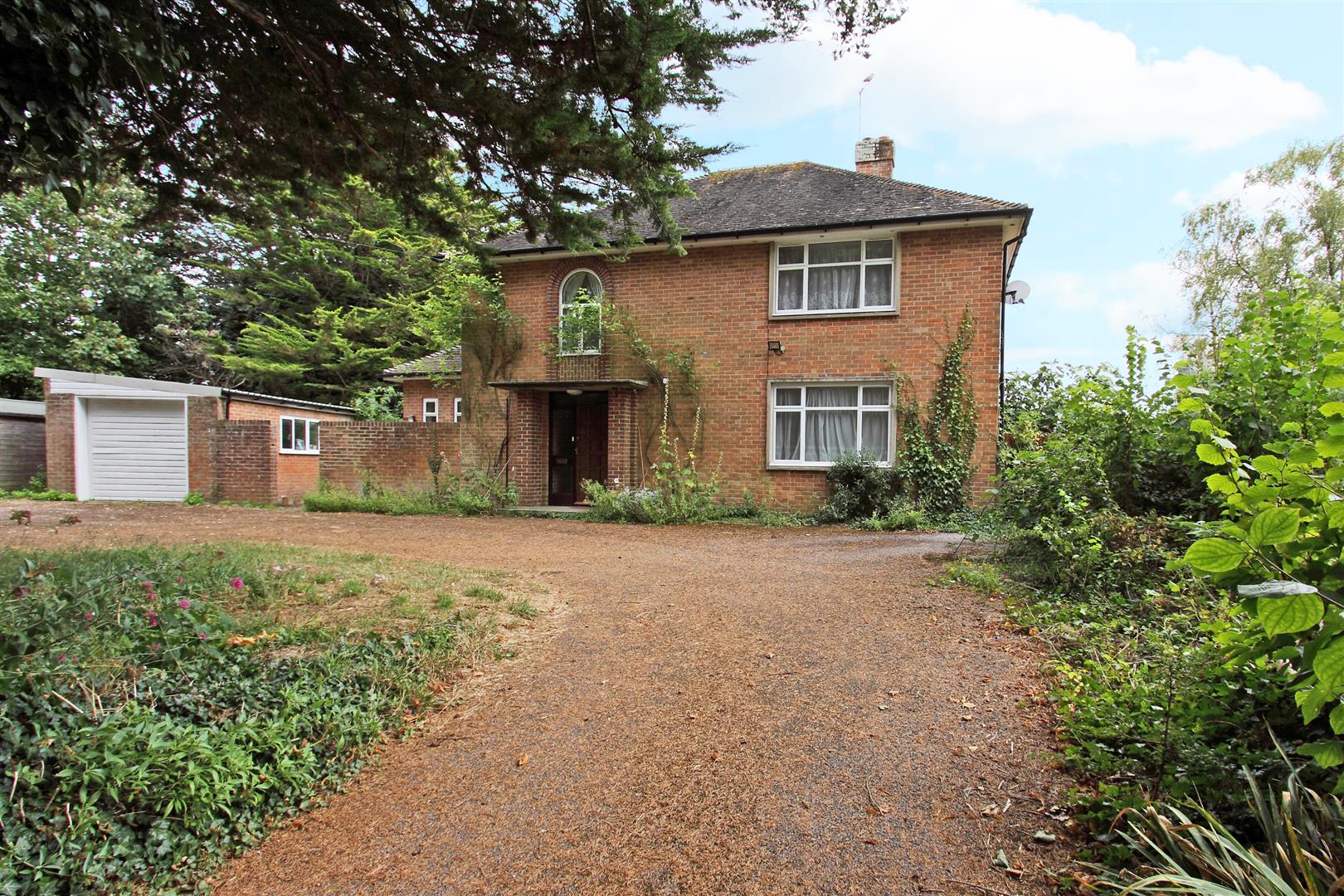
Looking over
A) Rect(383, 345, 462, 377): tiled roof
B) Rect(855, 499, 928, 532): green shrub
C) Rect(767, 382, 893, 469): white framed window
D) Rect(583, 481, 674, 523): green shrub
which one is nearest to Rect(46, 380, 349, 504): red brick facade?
Rect(383, 345, 462, 377): tiled roof

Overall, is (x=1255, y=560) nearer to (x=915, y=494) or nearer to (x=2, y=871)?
(x=2, y=871)

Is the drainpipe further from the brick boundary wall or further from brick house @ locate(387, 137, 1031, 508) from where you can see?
the brick boundary wall

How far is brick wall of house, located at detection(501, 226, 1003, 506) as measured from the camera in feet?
38.4

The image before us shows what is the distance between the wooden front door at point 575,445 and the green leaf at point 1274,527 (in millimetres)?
13166

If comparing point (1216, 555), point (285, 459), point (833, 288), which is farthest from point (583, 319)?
point (1216, 555)

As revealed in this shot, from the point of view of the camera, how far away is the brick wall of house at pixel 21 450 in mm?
17594

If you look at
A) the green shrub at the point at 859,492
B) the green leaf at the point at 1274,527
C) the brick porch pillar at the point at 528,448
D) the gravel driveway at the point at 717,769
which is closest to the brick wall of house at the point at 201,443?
the brick porch pillar at the point at 528,448

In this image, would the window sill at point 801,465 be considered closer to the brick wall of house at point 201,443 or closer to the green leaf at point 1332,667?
the green leaf at point 1332,667

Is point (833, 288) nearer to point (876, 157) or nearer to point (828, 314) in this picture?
point (828, 314)

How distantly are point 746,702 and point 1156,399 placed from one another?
15.4ft

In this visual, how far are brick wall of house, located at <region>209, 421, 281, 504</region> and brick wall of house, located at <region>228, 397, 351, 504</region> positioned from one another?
0.16 meters

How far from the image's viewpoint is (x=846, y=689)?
3.72 m

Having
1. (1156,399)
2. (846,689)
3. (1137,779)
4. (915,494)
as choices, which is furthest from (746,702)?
(915,494)

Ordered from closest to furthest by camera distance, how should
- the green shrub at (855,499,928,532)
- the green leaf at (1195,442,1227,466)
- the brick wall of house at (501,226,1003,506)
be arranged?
1. the green leaf at (1195,442,1227,466)
2. the green shrub at (855,499,928,532)
3. the brick wall of house at (501,226,1003,506)
